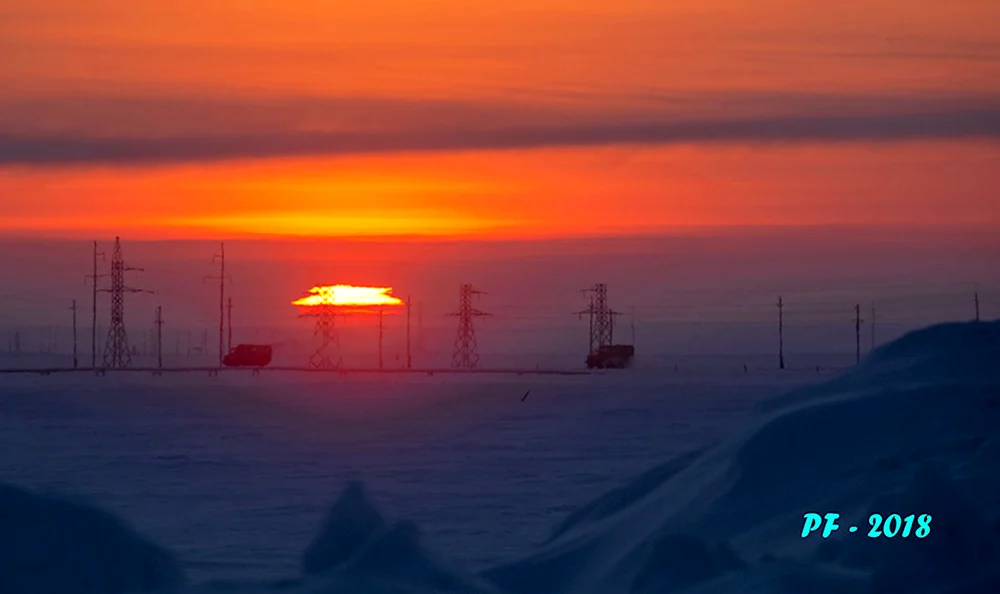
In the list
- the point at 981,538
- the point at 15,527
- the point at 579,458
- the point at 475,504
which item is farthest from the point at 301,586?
the point at 579,458

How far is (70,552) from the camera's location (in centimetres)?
1427

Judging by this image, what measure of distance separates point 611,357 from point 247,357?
34.3 metres

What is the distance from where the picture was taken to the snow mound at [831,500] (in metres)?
12.5

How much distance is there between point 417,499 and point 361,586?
42.3 ft

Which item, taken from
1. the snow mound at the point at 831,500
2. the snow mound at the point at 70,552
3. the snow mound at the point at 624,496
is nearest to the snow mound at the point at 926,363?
the snow mound at the point at 831,500

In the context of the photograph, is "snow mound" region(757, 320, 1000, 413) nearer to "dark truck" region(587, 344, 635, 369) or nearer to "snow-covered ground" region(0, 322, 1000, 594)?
"snow-covered ground" region(0, 322, 1000, 594)

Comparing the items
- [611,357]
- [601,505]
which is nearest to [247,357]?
[611,357]

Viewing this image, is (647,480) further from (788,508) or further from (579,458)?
(579,458)

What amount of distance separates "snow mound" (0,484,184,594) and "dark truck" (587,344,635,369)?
107095mm

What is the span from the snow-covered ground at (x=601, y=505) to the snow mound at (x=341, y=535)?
2cm

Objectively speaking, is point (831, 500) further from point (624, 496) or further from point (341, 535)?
point (341, 535)

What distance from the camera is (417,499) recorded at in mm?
26656

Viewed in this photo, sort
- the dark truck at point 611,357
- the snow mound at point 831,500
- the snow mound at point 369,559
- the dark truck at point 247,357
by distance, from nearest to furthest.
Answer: the snow mound at point 831,500
the snow mound at point 369,559
the dark truck at point 247,357
the dark truck at point 611,357

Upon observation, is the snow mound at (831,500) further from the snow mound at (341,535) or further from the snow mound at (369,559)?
the snow mound at (341,535)
